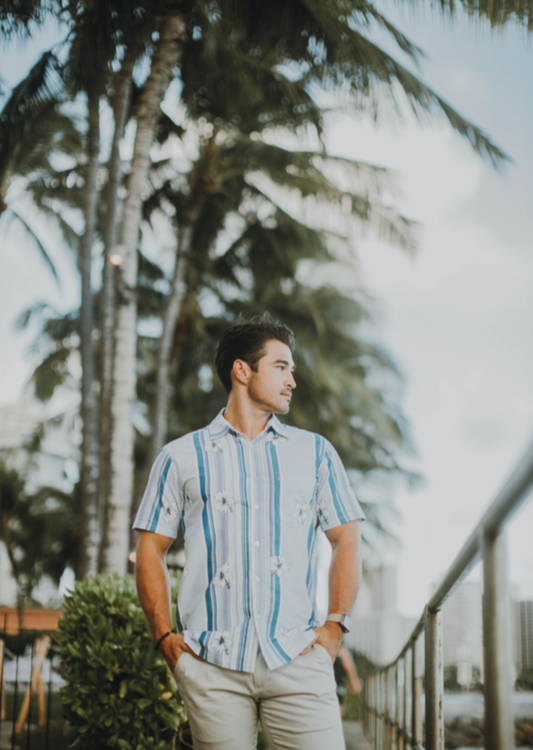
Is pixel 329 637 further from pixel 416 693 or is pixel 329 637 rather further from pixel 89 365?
pixel 89 365

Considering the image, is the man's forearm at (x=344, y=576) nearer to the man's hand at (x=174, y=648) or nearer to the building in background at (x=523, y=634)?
the man's hand at (x=174, y=648)

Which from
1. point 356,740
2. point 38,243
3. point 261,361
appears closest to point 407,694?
point 261,361

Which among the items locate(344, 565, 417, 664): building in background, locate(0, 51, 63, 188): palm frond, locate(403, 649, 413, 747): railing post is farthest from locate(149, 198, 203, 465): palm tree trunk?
locate(344, 565, 417, 664): building in background

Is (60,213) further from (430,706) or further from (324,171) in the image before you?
(430,706)

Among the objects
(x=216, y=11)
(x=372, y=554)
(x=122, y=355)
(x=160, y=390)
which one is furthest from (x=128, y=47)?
(x=372, y=554)

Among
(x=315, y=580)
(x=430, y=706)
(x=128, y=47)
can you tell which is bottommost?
(x=430, y=706)

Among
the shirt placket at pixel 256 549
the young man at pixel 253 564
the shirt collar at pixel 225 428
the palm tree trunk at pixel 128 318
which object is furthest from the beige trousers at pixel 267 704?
the palm tree trunk at pixel 128 318

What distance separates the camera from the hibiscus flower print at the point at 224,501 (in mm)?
2217

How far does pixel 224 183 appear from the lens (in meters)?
13.0

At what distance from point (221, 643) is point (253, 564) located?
236mm

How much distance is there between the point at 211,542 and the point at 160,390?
8717 mm

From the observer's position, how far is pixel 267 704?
207 cm

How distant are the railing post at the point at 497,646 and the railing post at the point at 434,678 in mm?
1248

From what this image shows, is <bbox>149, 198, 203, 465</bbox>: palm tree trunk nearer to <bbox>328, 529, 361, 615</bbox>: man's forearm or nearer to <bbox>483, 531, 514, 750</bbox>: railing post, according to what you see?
<bbox>328, 529, 361, 615</bbox>: man's forearm
